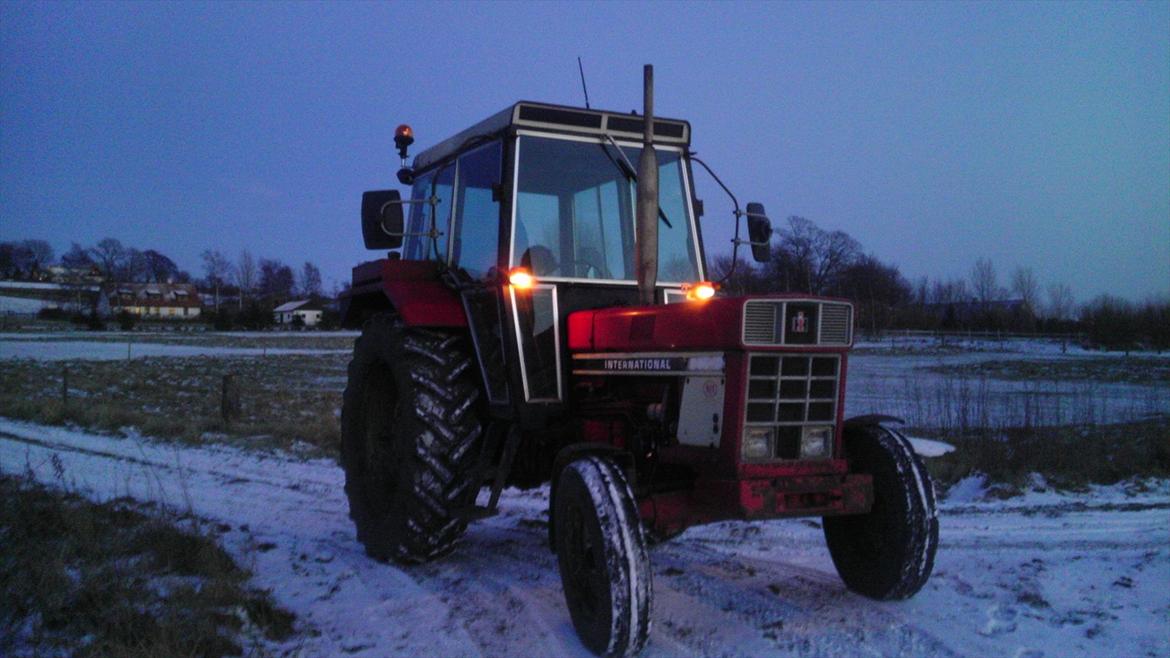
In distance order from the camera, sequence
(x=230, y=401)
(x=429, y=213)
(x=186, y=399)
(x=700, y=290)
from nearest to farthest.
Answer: (x=700, y=290), (x=429, y=213), (x=230, y=401), (x=186, y=399)

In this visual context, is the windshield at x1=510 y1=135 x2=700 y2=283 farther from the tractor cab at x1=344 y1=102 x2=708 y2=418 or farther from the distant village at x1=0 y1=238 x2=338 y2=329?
the distant village at x1=0 y1=238 x2=338 y2=329

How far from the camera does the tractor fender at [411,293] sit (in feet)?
18.5

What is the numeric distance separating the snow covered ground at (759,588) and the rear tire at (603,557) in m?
0.26

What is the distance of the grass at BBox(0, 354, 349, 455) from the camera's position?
1219 cm

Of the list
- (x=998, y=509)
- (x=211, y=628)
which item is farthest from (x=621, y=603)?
(x=998, y=509)

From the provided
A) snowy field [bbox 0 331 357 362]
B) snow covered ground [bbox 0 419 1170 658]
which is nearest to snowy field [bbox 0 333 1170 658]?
snow covered ground [bbox 0 419 1170 658]

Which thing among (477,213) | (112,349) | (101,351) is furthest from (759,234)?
(112,349)

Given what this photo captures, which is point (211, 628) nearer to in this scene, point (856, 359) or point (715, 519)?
point (715, 519)

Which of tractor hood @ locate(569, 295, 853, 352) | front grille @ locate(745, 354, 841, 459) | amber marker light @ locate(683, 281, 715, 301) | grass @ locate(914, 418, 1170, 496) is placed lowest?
grass @ locate(914, 418, 1170, 496)

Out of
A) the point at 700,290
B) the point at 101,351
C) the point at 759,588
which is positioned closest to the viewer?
the point at 759,588

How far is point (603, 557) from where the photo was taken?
155 inches

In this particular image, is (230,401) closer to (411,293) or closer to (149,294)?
(411,293)

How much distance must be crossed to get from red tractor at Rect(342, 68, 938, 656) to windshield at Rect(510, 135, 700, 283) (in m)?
0.01

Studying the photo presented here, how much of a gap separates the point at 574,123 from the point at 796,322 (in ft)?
6.49
